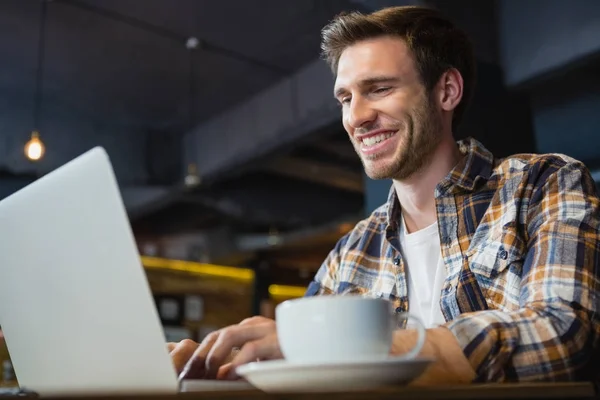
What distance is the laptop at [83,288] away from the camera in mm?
549

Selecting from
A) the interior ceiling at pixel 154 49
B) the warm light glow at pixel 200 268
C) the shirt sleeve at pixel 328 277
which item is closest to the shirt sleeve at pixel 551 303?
the shirt sleeve at pixel 328 277

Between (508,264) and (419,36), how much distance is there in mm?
649

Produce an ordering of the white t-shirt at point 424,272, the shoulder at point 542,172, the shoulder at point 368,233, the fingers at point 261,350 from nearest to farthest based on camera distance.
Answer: the fingers at point 261,350
the shoulder at point 542,172
the white t-shirt at point 424,272
the shoulder at point 368,233

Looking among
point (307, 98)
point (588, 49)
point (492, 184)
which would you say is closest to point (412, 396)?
point (492, 184)

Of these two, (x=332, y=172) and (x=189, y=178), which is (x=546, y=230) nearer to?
(x=189, y=178)

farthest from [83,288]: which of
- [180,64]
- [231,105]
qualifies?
[231,105]

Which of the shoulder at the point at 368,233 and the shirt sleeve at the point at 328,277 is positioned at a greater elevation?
the shoulder at the point at 368,233

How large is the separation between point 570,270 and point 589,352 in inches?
6.3

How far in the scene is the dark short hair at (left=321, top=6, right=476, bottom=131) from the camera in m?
1.58

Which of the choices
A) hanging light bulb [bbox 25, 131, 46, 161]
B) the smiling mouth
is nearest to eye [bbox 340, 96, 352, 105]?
the smiling mouth

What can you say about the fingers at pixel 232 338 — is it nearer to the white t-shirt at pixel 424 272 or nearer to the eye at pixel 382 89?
the white t-shirt at pixel 424 272

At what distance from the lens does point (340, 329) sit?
59 cm

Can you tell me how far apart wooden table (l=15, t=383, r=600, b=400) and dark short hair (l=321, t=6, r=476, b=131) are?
3.62ft

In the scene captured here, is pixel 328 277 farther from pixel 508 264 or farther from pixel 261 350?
pixel 261 350
